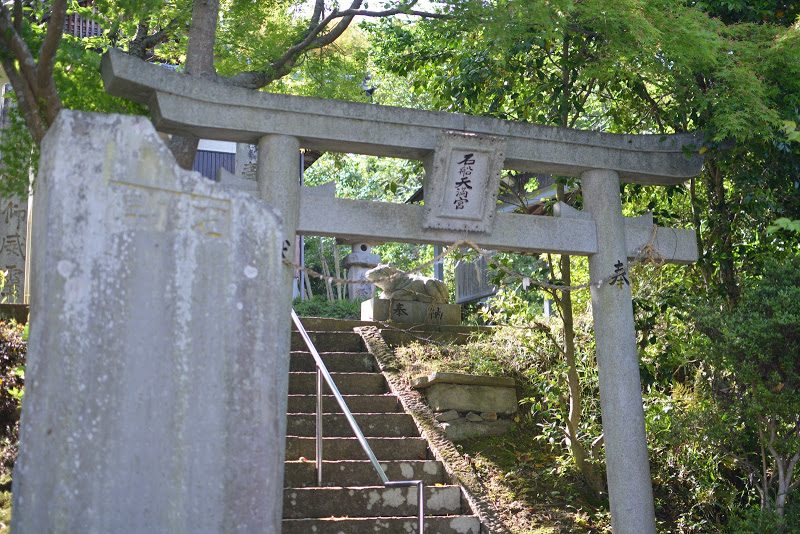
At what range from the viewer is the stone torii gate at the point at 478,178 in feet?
21.8

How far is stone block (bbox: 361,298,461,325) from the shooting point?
11656mm

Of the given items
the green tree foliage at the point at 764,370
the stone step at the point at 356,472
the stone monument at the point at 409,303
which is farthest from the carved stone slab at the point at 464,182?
the stone monument at the point at 409,303

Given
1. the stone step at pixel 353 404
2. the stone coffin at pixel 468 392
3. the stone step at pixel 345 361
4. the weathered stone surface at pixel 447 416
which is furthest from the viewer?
the stone step at pixel 345 361

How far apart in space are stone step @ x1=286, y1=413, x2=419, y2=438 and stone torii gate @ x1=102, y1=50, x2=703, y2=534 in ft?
7.54

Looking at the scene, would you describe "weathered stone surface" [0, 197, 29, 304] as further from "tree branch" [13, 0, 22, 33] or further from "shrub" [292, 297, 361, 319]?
"tree branch" [13, 0, 22, 33]

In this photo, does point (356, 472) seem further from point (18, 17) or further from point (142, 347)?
point (142, 347)

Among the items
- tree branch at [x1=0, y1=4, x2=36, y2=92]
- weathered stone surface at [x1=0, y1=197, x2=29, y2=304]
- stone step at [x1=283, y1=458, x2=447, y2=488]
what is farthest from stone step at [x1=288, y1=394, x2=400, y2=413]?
weathered stone surface at [x1=0, y1=197, x2=29, y2=304]

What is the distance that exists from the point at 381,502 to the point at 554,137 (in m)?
3.45

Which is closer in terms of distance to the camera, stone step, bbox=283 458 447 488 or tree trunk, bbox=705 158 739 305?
stone step, bbox=283 458 447 488

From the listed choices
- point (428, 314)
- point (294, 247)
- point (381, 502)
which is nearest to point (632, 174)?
point (294, 247)

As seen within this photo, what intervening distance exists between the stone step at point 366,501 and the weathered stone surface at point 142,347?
4.43m

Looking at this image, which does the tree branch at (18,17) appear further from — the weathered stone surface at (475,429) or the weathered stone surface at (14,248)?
the weathered stone surface at (14,248)

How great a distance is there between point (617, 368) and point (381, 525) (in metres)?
2.36

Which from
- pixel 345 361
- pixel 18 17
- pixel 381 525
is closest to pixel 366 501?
pixel 381 525
